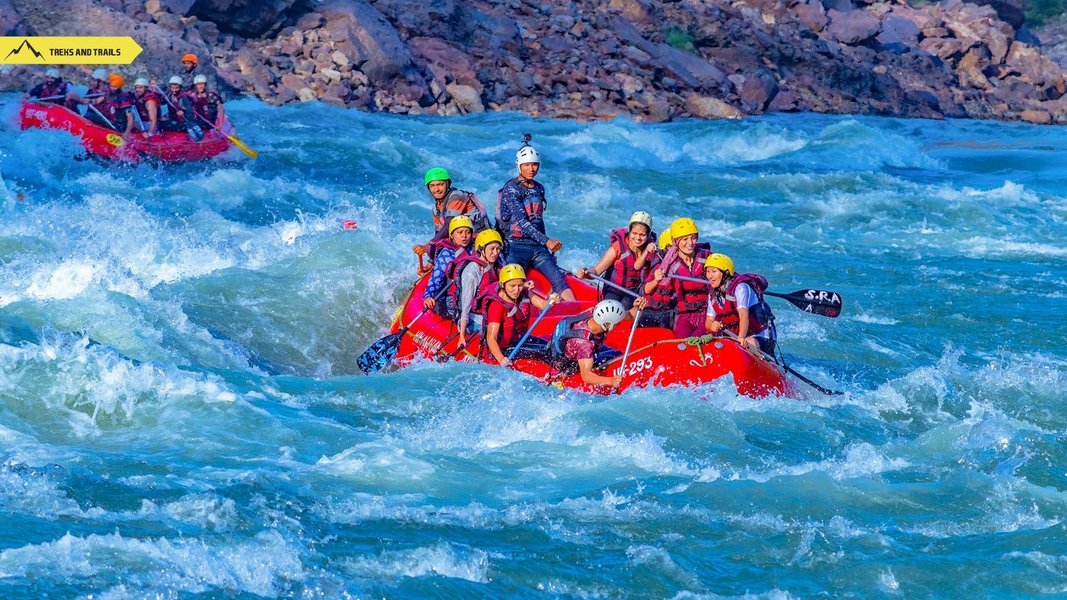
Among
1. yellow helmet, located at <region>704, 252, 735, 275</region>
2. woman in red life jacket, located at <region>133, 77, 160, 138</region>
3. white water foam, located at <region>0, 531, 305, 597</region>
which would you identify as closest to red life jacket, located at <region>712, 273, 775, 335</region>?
yellow helmet, located at <region>704, 252, 735, 275</region>

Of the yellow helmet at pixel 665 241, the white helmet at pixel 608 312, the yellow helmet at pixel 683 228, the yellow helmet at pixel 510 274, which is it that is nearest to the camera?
the white helmet at pixel 608 312

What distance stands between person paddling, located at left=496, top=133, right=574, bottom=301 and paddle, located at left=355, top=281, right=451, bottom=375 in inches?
35.8

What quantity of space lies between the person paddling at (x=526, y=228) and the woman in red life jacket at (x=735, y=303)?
1.80m

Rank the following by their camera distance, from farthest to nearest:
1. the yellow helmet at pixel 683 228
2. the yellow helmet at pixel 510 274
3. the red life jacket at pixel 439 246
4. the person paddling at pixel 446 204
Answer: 1. the person paddling at pixel 446 204
2. the red life jacket at pixel 439 246
3. the yellow helmet at pixel 683 228
4. the yellow helmet at pixel 510 274

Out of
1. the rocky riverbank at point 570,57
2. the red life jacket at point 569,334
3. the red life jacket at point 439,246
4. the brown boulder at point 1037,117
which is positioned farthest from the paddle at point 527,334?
the brown boulder at point 1037,117

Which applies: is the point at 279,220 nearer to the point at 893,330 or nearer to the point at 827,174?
the point at 893,330

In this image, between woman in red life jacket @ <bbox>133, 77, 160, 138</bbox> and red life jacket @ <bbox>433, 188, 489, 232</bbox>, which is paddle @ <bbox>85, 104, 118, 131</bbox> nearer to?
woman in red life jacket @ <bbox>133, 77, 160, 138</bbox>

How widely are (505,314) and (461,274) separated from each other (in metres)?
0.72

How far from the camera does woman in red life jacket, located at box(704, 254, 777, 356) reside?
10.2 m

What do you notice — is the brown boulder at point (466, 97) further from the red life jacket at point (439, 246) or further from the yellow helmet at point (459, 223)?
the yellow helmet at point (459, 223)

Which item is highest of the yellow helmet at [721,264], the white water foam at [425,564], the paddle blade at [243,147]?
the yellow helmet at [721,264]

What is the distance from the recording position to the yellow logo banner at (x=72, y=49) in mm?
26281

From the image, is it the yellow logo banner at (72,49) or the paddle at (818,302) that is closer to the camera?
the paddle at (818,302)

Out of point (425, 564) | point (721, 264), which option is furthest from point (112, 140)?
point (425, 564)
